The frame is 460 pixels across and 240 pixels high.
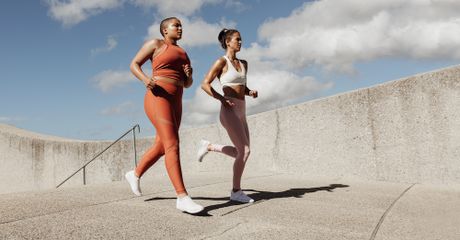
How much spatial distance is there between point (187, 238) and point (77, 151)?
35.9 feet

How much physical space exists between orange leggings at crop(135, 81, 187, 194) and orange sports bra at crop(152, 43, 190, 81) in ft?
0.32

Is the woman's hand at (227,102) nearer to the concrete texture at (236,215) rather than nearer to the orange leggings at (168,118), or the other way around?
the orange leggings at (168,118)

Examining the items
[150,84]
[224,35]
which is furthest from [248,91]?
[150,84]

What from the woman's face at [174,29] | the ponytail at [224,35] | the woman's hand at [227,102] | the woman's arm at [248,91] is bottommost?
the woman's hand at [227,102]

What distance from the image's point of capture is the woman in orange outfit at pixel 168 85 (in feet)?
13.0

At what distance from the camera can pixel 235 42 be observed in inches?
191

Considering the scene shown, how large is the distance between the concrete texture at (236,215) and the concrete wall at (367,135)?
852mm

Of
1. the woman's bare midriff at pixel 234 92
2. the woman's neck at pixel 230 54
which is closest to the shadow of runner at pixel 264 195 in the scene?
the woman's bare midriff at pixel 234 92

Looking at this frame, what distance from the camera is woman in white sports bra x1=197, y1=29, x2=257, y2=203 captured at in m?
4.74

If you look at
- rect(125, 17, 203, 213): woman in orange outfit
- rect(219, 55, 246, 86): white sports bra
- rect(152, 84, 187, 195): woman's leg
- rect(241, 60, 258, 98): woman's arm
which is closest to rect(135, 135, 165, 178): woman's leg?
rect(125, 17, 203, 213): woman in orange outfit

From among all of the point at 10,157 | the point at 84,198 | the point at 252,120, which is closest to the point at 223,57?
the point at 84,198

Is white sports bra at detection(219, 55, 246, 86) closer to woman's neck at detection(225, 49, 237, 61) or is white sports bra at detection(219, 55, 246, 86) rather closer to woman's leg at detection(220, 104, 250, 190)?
woman's neck at detection(225, 49, 237, 61)

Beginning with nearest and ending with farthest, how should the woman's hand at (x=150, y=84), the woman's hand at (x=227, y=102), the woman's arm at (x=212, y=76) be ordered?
the woman's hand at (x=150, y=84)
the woman's hand at (x=227, y=102)
the woman's arm at (x=212, y=76)

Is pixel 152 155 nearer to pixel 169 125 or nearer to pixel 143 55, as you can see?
pixel 169 125
